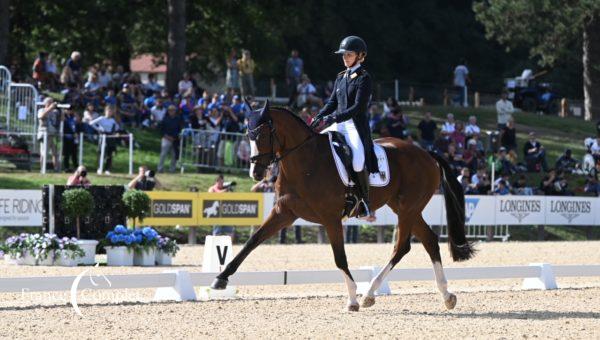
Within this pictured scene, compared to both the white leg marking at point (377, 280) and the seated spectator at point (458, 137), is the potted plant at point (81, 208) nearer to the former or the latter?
the white leg marking at point (377, 280)

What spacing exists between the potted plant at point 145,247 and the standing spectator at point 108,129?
7.85 metres

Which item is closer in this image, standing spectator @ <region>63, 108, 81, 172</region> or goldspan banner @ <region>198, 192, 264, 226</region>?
goldspan banner @ <region>198, 192, 264, 226</region>

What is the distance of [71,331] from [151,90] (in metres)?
21.2

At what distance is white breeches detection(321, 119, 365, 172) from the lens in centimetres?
1086

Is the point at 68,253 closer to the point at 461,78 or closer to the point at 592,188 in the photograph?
the point at 592,188

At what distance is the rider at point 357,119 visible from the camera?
35.7ft

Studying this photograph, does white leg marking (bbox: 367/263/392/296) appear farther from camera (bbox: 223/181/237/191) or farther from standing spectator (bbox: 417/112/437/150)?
standing spectator (bbox: 417/112/437/150)

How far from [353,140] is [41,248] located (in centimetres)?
653

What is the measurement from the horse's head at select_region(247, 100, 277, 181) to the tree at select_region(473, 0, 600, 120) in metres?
29.6

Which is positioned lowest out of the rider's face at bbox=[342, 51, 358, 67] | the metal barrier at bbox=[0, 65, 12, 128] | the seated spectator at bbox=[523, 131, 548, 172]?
the seated spectator at bbox=[523, 131, 548, 172]

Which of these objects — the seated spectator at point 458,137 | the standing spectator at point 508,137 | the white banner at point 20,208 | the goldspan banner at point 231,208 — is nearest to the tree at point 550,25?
Answer: the standing spectator at point 508,137

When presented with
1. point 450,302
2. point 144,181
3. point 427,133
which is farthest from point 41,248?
point 427,133

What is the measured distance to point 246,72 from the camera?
32.3 meters

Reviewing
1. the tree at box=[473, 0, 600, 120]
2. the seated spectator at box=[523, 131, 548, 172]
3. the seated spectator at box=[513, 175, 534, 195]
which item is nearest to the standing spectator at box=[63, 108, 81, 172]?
the seated spectator at box=[513, 175, 534, 195]
